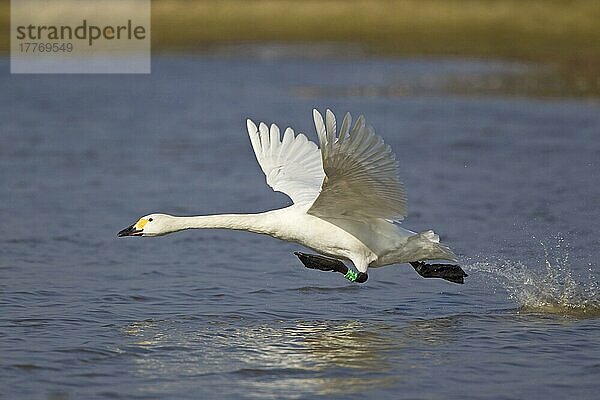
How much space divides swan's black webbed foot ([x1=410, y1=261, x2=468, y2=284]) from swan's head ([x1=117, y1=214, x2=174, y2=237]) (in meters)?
1.96

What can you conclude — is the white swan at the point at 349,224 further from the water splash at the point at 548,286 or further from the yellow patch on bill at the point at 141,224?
the water splash at the point at 548,286

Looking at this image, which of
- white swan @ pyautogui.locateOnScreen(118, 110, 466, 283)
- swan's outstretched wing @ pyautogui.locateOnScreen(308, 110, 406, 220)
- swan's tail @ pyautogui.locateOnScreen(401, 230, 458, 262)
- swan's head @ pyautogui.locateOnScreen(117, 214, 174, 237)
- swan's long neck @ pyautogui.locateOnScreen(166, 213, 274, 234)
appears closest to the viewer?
swan's outstretched wing @ pyautogui.locateOnScreen(308, 110, 406, 220)

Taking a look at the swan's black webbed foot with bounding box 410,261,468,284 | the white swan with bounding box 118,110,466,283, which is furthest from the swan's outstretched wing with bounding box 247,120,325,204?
the swan's black webbed foot with bounding box 410,261,468,284

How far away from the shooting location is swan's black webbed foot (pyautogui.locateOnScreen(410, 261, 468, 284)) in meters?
9.75

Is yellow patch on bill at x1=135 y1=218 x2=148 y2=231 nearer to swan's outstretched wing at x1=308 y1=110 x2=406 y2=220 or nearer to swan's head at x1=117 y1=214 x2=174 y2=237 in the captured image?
swan's head at x1=117 y1=214 x2=174 y2=237

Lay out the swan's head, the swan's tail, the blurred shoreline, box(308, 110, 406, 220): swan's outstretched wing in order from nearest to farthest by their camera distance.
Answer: box(308, 110, 406, 220): swan's outstretched wing → the swan's tail → the swan's head → the blurred shoreline

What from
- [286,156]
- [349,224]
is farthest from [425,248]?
[286,156]

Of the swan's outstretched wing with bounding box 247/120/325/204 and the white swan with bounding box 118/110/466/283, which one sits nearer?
the white swan with bounding box 118/110/466/283

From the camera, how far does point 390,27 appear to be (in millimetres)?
39875

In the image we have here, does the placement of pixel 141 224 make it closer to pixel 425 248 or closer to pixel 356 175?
pixel 356 175

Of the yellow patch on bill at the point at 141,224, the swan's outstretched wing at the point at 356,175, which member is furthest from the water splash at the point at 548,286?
the yellow patch on bill at the point at 141,224

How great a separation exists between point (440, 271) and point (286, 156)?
5.57 feet

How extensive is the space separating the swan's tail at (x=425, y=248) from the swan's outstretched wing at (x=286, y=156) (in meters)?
1.22

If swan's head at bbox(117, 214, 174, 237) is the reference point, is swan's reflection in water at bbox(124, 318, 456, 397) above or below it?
below
